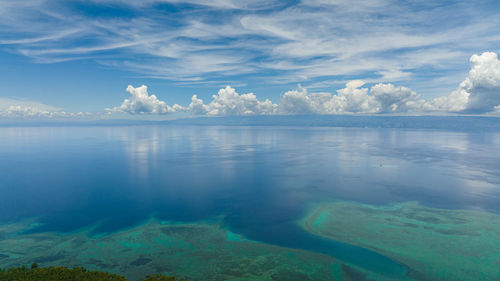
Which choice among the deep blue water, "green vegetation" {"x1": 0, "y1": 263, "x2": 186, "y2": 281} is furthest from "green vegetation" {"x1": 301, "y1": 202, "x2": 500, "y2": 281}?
"green vegetation" {"x1": 0, "y1": 263, "x2": 186, "y2": 281}

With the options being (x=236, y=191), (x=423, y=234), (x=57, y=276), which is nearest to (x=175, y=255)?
(x=57, y=276)

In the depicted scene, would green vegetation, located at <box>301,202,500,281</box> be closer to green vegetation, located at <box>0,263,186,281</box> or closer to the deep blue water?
the deep blue water

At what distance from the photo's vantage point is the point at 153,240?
54.7 meters

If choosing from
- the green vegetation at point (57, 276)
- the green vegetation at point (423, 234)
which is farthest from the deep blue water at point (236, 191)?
the green vegetation at point (57, 276)

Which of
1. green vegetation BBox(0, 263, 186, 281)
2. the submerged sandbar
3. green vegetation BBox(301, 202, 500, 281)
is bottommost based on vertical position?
the submerged sandbar

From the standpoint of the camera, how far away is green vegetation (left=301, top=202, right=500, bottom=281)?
147ft

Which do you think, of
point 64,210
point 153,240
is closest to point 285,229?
point 153,240

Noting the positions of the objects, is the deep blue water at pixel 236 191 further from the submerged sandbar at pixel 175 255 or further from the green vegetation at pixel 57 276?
the green vegetation at pixel 57 276

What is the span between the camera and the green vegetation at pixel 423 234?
44719 millimetres

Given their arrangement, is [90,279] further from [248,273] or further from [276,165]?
[276,165]

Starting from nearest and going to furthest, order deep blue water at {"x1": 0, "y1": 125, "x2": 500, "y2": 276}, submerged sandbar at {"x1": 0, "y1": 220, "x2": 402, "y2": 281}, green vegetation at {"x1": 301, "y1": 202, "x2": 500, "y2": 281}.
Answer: submerged sandbar at {"x1": 0, "y1": 220, "x2": 402, "y2": 281}, green vegetation at {"x1": 301, "y1": 202, "x2": 500, "y2": 281}, deep blue water at {"x1": 0, "y1": 125, "x2": 500, "y2": 276}

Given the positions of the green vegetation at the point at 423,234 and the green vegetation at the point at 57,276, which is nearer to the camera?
the green vegetation at the point at 57,276

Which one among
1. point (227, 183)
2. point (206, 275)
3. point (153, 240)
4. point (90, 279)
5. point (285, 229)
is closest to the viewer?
point (90, 279)

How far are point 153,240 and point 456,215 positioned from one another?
72949 millimetres
